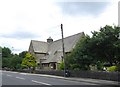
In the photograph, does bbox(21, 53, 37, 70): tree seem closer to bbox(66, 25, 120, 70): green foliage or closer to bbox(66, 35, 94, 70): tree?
bbox(66, 35, 94, 70): tree

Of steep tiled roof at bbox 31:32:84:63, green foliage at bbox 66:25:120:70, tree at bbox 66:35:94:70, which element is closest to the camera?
green foliage at bbox 66:25:120:70

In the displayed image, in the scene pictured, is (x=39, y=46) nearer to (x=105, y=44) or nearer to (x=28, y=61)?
(x=28, y=61)

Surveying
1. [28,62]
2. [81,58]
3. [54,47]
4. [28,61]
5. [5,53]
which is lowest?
[81,58]

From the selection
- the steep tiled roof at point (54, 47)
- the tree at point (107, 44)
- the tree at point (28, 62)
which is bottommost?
the tree at point (107, 44)

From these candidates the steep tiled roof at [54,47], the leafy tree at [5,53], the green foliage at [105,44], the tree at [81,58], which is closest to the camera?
the green foliage at [105,44]

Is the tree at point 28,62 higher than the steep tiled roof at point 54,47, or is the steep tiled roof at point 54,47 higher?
the steep tiled roof at point 54,47

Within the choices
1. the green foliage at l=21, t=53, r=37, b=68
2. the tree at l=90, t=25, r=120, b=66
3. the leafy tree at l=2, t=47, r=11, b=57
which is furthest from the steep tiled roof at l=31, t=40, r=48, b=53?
the tree at l=90, t=25, r=120, b=66

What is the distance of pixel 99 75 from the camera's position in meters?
33.6

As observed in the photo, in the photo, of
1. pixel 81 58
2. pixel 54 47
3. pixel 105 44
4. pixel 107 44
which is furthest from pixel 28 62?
pixel 107 44

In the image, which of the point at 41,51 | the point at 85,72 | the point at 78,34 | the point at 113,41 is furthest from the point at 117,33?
the point at 41,51

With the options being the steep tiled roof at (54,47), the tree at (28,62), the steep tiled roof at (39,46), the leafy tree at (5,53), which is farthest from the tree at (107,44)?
the leafy tree at (5,53)

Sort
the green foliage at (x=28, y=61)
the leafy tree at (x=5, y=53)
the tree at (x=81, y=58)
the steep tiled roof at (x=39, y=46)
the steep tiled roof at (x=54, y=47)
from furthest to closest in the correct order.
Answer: the leafy tree at (x=5, y=53) → the steep tiled roof at (x=39, y=46) → the steep tiled roof at (x=54, y=47) → the green foliage at (x=28, y=61) → the tree at (x=81, y=58)

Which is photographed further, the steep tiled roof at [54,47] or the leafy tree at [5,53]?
the leafy tree at [5,53]

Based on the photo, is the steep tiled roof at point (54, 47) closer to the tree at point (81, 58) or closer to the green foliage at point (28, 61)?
the green foliage at point (28, 61)
